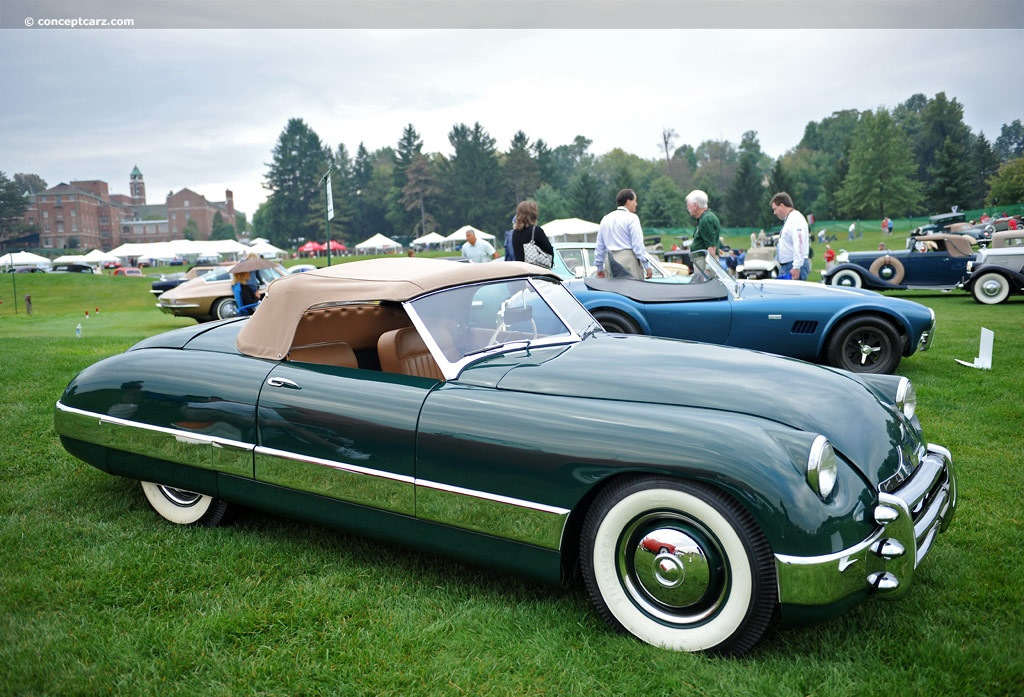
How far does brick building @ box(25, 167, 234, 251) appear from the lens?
9888cm

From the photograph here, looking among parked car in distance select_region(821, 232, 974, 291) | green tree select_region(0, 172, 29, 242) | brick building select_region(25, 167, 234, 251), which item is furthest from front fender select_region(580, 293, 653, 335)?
brick building select_region(25, 167, 234, 251)

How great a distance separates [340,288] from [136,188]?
6325 inches

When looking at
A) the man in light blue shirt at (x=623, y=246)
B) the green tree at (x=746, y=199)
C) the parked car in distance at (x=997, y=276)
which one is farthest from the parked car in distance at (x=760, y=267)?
the green tree at (x=746, y=199)

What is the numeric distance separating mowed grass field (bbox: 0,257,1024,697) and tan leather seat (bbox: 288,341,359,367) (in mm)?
896

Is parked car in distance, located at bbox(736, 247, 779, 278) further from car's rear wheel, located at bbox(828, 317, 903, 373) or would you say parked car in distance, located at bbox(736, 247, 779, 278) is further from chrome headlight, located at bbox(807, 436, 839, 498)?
chrome headlight, located at bbox(807, 436, 839, 498)

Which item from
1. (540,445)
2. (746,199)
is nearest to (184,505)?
(540,445)

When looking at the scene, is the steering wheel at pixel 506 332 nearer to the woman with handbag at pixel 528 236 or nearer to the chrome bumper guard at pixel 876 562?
the chrome bumper guard at pixel 876 562

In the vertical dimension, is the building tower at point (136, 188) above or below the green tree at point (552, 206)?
above

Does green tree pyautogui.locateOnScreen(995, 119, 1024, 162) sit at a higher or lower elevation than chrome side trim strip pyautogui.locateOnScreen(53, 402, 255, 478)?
higher

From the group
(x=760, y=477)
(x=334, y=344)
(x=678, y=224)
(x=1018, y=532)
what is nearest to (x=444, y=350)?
(x=334, y=344)

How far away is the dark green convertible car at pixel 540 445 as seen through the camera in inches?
94.5

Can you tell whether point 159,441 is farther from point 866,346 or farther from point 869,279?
point 869,279

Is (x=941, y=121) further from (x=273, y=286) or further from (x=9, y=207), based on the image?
(x=273, y=286)

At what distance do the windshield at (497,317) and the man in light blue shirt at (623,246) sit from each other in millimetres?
3793
